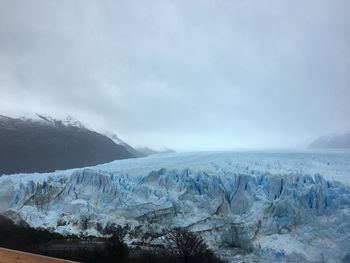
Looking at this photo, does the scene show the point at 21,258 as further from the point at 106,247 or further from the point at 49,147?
the point at 49,147

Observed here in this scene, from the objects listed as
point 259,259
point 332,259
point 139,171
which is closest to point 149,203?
point 139,171

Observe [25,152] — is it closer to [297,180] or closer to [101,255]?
[101,255]

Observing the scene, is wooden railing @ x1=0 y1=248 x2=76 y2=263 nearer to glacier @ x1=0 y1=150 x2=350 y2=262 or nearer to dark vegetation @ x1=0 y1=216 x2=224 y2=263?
dark vegetation @ x1=0 y1=216 x2=224 y2=263

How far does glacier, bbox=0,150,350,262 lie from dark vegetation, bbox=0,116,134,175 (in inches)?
762

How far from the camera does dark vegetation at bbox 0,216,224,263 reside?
16.8 m

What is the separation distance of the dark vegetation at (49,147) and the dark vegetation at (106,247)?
2275 cm

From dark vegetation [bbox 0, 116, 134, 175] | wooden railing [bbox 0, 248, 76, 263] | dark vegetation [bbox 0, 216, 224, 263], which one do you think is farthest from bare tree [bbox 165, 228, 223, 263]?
dark vegetation [bbox 0, 116, 134, 175]

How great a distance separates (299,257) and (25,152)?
37.1 metres

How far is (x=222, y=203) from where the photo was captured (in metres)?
20.5

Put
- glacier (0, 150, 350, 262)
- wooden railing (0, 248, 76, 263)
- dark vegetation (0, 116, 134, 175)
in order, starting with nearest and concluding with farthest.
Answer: wooden railing (0, 248, 76, 263) → glacier (0, 150, 350, 262) → dark vegetation (0, 116, 134, 175)

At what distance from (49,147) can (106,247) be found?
35636 millimetres

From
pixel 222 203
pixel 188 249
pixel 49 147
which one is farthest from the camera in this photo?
pixel 49 147

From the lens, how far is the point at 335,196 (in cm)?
1783

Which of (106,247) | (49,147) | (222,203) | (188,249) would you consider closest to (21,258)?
(188,249)
